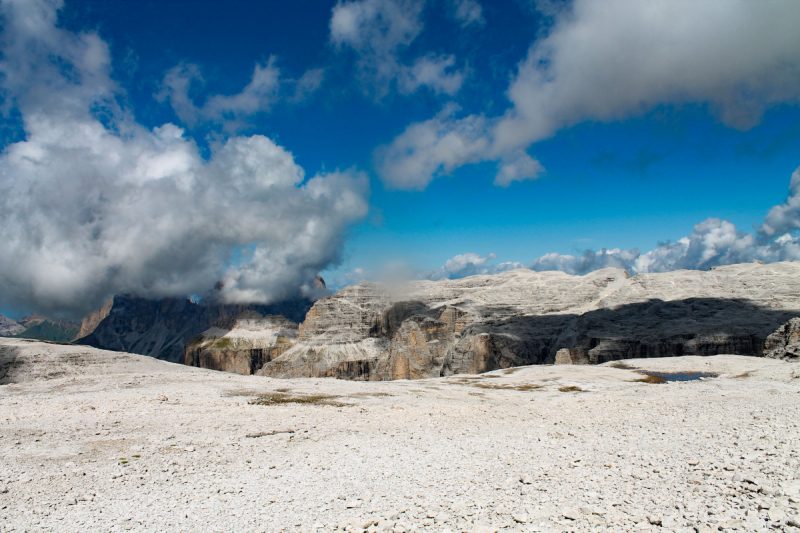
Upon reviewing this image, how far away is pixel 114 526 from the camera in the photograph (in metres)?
13.0

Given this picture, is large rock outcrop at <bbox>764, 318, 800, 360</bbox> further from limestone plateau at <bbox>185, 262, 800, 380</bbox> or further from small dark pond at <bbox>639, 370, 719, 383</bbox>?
small dark pond at <bbox>639, 370, 719, 383</bbox>

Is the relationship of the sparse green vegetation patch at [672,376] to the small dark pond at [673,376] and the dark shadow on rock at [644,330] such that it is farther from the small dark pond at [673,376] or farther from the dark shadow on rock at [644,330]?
the dark shadow on rock at [644,330]

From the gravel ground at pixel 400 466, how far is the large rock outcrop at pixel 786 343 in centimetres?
4778

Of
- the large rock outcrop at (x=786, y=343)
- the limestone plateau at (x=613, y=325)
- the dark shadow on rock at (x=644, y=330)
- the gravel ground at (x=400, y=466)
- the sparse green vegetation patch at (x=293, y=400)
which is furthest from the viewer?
the limestone plateau at (x=613, y=325)

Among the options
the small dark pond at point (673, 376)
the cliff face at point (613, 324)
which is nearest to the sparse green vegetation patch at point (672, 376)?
the small dark pond at point (673, 376)

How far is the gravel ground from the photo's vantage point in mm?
12711

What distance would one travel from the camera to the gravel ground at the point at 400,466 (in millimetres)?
12711

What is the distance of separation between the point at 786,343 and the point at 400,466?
81.9m

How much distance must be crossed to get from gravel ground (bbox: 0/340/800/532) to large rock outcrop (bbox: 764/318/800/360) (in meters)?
47.8

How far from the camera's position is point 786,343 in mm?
70188

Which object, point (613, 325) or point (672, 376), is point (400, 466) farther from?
point (613, 325)

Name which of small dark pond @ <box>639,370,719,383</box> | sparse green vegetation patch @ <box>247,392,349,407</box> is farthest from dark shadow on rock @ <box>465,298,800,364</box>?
sparse green vegetation patch @ <box>247,392,349,407</box>

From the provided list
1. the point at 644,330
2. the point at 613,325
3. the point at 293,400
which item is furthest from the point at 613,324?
the point at 293,400

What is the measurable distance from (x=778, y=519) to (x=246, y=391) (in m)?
40.3
